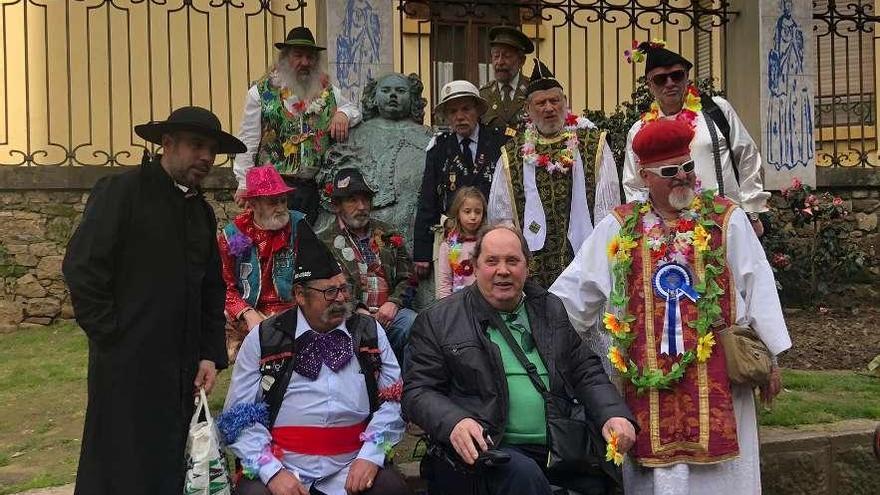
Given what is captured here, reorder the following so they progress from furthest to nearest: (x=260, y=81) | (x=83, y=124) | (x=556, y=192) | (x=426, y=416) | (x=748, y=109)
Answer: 1. (x=83, y=124)
2. (x=748, y=109)
3. (x=260, y=81)
4. (x=556, y=192)
5. (x=426, y=416)

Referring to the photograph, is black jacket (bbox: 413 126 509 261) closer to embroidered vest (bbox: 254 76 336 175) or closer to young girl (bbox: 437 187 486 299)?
young girl (bbox: 437 187 486 299)

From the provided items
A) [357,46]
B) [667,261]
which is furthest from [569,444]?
[357,46]

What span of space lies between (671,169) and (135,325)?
7.29ft

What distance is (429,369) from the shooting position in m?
3.94

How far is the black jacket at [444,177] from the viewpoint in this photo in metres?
5.38

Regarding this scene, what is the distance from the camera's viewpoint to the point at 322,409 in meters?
4.07

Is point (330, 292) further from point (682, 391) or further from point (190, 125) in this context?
point (682, 391)

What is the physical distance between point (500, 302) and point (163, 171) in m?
1.46

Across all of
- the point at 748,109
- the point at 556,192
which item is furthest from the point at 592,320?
the point at 748,109

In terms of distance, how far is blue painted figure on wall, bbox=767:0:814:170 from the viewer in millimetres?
9969

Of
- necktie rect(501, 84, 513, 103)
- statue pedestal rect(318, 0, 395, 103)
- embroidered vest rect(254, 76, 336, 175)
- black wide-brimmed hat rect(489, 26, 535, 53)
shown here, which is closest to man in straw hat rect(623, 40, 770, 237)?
black wide-brimmed hat rect(489, 26, 535, 53)

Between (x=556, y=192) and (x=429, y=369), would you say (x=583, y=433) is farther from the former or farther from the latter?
(x=556, y=192)

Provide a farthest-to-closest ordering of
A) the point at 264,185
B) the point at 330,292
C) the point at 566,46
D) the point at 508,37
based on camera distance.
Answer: the point at 566,46 → the point at 508,37 → the point at 264,185 → the point at 330,292

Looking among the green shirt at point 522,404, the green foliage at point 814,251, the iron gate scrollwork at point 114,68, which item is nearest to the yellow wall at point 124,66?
the iron gate scrollwork at point 114,68
